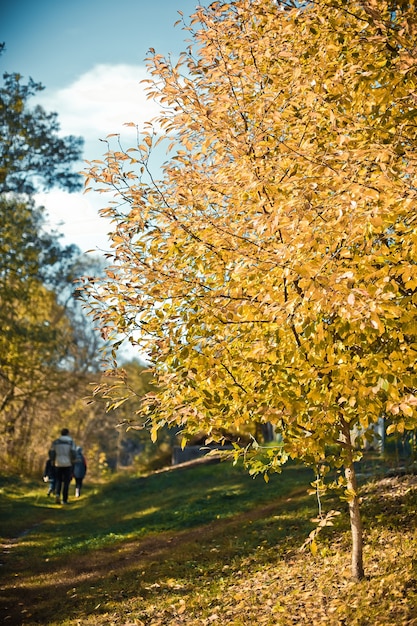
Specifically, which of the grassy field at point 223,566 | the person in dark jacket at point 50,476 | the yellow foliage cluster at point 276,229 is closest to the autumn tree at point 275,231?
the yellow foliage cluster at point 276,229

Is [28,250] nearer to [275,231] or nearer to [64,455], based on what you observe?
[64,455]

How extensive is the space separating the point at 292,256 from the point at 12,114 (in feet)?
53.1

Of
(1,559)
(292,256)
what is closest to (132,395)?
(292,256)

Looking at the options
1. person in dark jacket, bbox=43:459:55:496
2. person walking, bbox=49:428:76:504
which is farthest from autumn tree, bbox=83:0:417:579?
person in dark jacket, bbox=43:459:55:496

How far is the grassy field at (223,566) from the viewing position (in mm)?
5637

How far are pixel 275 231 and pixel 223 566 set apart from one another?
5222 millimetres

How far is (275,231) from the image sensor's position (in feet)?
13.0

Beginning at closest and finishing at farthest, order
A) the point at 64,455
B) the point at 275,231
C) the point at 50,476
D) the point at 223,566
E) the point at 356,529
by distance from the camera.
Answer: the point at 275,231, the point at 356,529, the point at 223,566, the point at 64,455, the point at 50,476

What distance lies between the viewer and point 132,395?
15.6 feet

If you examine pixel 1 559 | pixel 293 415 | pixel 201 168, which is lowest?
pixel 1 559

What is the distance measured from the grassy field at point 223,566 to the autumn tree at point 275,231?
1152 mm

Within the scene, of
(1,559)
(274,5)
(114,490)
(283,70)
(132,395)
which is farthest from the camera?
(114,490)

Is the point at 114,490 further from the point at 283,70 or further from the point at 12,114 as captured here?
the point at 283,70

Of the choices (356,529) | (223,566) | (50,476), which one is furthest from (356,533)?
(50,476)
